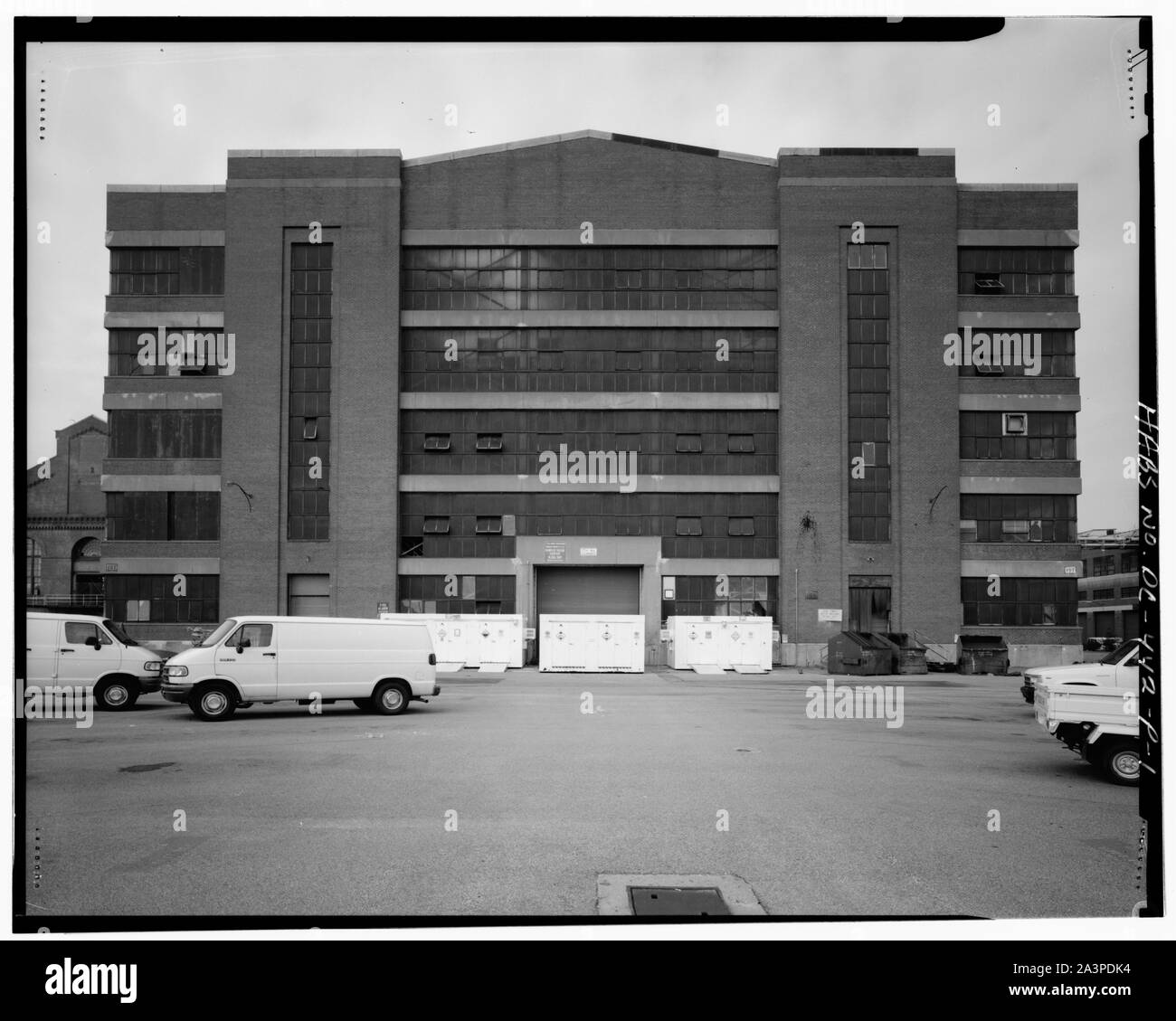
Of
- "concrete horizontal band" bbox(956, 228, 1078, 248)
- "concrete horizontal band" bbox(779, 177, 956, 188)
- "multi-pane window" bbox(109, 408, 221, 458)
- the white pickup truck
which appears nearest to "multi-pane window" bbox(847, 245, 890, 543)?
"concrete horizontal band" bbox(779, 177, 956, 188)

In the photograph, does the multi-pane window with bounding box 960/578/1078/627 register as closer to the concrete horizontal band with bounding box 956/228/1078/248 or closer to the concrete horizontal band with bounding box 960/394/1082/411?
the concrete horizontal band with bounding box 960/394/1082/411

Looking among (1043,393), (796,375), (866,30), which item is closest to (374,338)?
(796,375)

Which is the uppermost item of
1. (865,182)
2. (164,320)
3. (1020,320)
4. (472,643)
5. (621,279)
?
(865,182)

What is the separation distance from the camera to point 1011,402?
38625mm

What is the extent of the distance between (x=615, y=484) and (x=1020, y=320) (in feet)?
60.2

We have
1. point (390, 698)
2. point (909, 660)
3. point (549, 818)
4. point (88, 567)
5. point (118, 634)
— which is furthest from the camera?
point (88, 567)

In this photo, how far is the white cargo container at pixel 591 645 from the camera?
102 feet

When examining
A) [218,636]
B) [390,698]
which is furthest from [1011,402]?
[218,636]

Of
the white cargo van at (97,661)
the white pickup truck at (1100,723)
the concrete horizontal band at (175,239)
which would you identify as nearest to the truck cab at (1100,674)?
the white pickup truck at (1100,723)

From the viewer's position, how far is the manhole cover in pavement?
213 inches

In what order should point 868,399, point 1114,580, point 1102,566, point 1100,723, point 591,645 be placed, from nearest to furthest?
point 1114,580, point 1102,566, point 1100,723, point 591,645, point 868,399

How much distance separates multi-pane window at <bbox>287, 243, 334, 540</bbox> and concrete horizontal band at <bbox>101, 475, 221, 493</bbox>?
141 inches

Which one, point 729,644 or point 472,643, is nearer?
point 729,644

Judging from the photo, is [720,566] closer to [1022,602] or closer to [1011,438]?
[1022,602]
